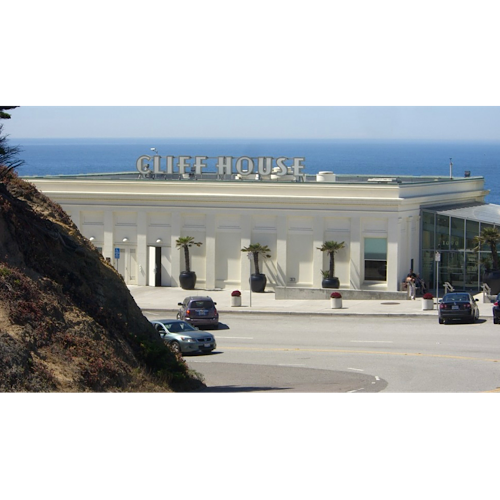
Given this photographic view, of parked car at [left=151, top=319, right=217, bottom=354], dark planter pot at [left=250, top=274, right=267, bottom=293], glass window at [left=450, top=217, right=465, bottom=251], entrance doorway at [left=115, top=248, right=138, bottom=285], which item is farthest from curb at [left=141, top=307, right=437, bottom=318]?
parked car at [left=151, top=319, right=217, bottom=354]

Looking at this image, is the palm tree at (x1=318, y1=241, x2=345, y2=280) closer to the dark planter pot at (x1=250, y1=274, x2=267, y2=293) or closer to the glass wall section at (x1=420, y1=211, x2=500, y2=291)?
the dark planter pot at (x1=250, y1=274, x2=267, y2=293)

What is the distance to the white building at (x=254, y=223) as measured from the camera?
48.8 m

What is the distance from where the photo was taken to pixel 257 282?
4969 cm

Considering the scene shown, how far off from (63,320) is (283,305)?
24229mm

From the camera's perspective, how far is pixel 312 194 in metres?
49.7

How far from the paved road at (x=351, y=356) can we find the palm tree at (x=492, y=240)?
8.46 m

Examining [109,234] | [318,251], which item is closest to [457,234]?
[318,251]

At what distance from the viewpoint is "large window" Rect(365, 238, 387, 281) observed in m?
48.8

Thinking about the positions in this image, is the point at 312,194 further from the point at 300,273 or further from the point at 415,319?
the point at 415,319

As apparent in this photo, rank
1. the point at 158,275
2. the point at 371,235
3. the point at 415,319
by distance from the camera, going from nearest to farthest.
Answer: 1. the point at 415,319
2. the point at 371,235
3. the point at 158,275

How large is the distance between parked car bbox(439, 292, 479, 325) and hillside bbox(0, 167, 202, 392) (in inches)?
662

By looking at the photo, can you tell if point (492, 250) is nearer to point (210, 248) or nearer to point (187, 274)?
point (210, 248)
